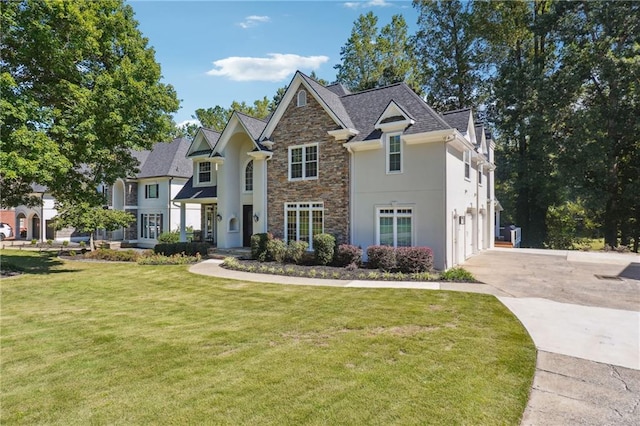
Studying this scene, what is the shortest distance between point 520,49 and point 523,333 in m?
35.7

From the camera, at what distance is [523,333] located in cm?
705

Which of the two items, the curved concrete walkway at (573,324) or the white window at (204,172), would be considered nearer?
the curved concrete walkway at (573,324)

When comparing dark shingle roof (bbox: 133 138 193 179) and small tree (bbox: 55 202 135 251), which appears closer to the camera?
small tree (bbox: 55 202 135 251)

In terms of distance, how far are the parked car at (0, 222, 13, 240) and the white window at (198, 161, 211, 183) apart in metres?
29.3

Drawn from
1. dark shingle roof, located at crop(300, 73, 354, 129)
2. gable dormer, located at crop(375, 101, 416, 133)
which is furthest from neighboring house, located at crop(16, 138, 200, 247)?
gable dormer, located at crop(375, 101, 416, 133)

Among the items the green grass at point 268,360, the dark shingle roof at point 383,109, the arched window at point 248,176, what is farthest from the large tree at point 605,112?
the arched window at point 248,176

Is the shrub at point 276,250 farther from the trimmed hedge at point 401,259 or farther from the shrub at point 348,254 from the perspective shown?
the trimmed hedge at point 401,259

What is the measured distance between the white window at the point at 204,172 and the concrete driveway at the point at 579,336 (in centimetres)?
1852

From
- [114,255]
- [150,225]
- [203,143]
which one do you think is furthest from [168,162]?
[114,255]

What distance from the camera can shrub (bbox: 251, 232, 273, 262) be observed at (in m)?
17.6

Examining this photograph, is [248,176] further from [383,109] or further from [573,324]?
[573,324]

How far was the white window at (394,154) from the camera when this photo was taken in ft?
51.2

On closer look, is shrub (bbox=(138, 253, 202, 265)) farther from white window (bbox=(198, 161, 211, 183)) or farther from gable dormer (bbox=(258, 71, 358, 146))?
Result: gable dormer (bbox=(258, 71, 358, 146))

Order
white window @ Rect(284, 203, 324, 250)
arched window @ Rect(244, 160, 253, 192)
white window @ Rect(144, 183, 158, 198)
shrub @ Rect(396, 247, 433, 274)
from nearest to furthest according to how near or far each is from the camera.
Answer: shrub @ Rect(396, 247, 433, 274) → white window @ Rect(284, 203, 324, 250) → arched window @ Rect(244, 160, 253, 192) → white window @ Rect(144, 183, 158, 198)
